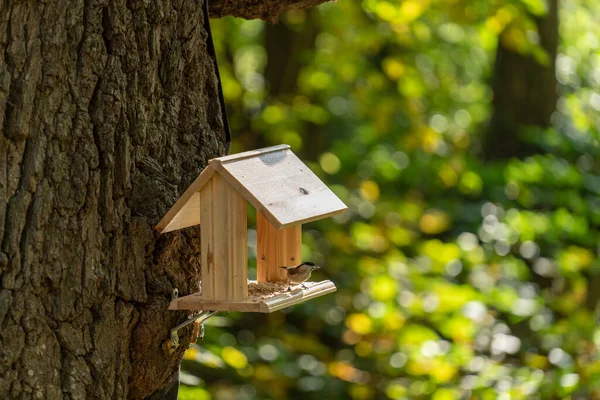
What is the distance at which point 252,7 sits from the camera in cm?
294

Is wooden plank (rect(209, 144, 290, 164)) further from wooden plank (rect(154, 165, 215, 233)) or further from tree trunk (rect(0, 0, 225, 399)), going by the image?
tree trunk (rect(0, 0, 225, 399))

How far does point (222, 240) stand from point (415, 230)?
729 cm

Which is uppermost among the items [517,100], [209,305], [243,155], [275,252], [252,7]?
[517,100]

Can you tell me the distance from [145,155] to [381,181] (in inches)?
235

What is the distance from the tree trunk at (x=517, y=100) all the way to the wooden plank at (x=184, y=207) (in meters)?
7.59

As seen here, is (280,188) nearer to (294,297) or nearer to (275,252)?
(294,297)

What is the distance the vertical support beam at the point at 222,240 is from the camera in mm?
2295

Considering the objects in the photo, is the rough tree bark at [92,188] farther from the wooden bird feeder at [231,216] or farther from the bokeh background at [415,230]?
the bokeh background at [415,230]

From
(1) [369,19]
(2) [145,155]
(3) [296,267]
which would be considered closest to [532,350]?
(1) [369,19]

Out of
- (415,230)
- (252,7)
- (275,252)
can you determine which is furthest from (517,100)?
(275,252)

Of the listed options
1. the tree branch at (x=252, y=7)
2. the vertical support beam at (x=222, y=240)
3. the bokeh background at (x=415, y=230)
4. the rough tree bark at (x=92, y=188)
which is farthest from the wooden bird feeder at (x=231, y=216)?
the bokeh background at (x=415, y=230)

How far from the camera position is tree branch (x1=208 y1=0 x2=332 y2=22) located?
2926mm

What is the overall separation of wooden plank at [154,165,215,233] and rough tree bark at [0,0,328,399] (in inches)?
2.8

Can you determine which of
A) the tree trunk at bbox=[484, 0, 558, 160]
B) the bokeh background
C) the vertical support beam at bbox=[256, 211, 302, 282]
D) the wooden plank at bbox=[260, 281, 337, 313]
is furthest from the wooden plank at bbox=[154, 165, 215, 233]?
the tree trunk at bbox=[484, 0, 558, 160]
